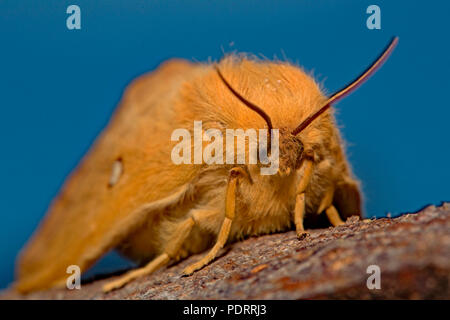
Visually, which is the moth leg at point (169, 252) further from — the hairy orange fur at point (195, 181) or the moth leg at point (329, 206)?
the moth leg at point (329, 206)

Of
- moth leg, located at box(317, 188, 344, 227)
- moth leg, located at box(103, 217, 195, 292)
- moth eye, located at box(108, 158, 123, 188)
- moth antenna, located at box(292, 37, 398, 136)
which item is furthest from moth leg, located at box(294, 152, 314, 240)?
moth eye, located at box(108, 158, 123, 188)

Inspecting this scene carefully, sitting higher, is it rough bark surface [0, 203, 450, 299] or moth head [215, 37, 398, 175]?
moth head [215, 37, 398, 175]

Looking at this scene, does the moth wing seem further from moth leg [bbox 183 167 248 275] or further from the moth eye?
moth leg [bbox 183 167 248 275]

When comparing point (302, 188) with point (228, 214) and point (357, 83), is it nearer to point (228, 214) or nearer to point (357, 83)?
point (228, 214)

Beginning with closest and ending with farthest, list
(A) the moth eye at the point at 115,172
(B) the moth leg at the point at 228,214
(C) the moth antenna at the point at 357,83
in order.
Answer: (C) the moth antenna at the point at 357,83 < (B) the moth leg at the point at 228,214 < (A) the moth eye at the point at 115,172

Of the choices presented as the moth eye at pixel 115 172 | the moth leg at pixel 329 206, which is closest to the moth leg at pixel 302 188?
the moth leg at pixel 329 206
